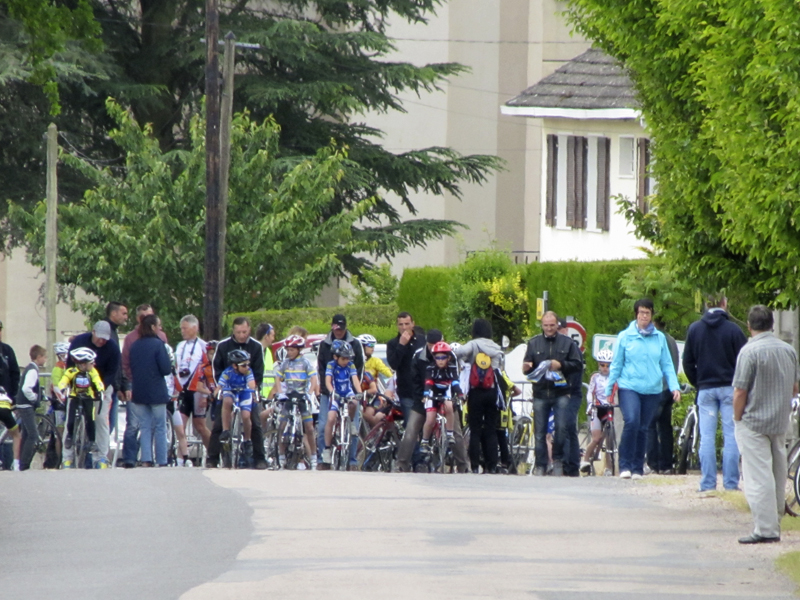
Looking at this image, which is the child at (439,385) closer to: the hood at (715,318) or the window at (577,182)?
the hood at (715,318)

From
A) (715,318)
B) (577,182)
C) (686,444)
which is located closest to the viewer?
(715,318)

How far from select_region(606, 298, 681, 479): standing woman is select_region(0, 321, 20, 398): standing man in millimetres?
6330

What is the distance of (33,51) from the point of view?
672 inches

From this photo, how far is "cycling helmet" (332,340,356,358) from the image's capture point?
18.6m

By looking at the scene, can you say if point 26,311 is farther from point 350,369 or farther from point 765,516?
point 765,516

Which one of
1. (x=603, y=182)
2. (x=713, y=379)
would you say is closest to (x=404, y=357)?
(x=713, y=379)

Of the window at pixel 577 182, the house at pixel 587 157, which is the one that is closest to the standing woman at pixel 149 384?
the house at pixel 587 157

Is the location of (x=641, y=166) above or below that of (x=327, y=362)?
above

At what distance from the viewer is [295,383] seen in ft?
61.8

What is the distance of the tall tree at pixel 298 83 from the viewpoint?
37.4m

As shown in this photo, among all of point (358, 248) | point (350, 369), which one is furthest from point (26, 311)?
point (350, 369)

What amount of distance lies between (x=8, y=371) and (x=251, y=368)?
8.48 ft

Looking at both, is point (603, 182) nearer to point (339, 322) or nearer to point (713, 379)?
point (339, 322)

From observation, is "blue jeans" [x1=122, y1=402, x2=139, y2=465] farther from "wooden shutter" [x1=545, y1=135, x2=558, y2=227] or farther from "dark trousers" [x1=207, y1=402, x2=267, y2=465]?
"wooden shutter" [x1=545, y1=135, x2=558, y2=227]
